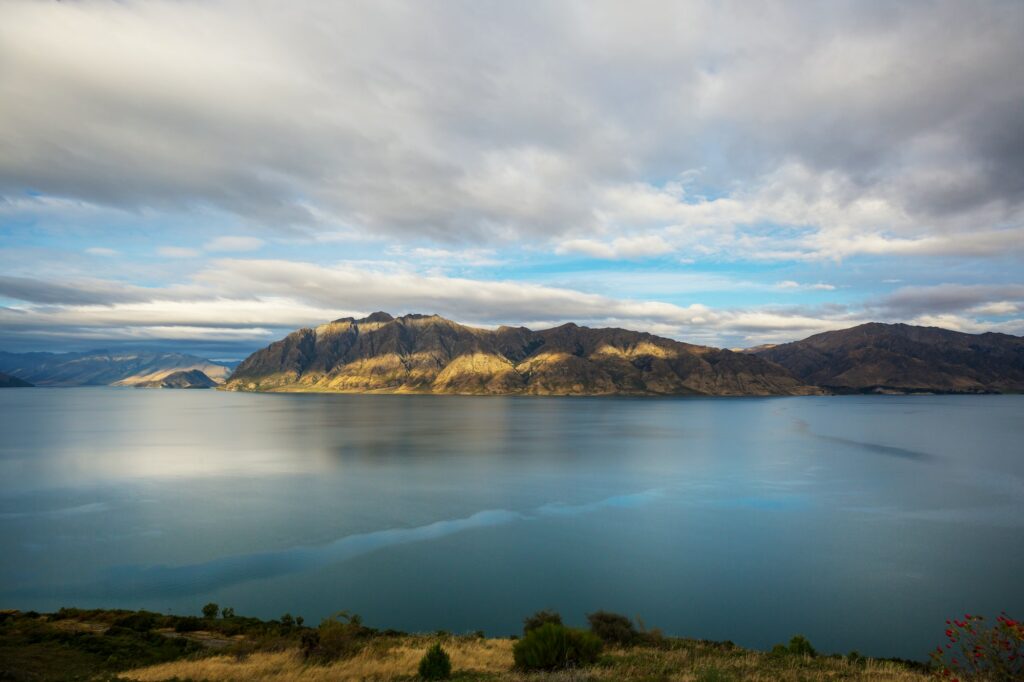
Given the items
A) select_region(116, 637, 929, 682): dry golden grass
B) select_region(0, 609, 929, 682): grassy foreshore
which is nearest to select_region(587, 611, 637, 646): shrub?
select_region(0, 609, 929, 682): grassy foreshore

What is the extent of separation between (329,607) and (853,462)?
3328 inches

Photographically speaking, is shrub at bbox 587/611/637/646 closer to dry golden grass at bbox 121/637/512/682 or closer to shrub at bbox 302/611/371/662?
dry golden grass at bbox 121/637/512/682

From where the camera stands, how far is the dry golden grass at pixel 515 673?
1669 cm

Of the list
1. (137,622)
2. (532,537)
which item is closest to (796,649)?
(532,537)

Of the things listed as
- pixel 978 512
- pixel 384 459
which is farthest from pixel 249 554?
pixel 978 512

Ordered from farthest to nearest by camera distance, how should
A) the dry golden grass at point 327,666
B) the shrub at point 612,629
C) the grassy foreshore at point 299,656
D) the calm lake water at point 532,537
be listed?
1. the calm lake water at point 532,537
2. the shrub at point 612,629
3. the dry golden grass at point 327,666
4. the grassy foreshore at point 299,656

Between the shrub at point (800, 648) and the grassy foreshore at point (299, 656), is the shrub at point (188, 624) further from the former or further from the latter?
the shrub at point (800, 648)

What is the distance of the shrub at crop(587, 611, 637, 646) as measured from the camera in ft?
76.3

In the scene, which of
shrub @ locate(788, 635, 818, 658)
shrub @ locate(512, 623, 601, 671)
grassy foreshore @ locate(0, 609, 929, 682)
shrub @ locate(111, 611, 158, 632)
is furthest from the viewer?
shrub @ locate(111, 611, 158, 632)

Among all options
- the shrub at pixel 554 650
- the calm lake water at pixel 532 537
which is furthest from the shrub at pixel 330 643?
the shrub at pixel 554 650

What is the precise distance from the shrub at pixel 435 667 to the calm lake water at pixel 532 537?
37.7ft

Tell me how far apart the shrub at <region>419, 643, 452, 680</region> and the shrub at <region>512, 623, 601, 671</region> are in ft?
7.68

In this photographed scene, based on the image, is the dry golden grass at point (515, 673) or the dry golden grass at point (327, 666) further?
the dry golden grass at point (327, 666)

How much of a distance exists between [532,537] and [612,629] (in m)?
20.3
